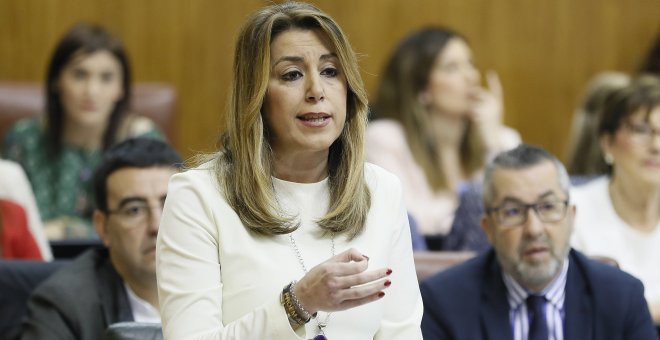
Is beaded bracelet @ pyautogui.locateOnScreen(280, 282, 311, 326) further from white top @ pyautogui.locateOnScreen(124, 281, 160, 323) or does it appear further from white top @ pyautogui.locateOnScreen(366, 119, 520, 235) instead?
white top @ pyautogui.locateOnScreen(366, 119, 520, 235)

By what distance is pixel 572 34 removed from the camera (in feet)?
20.8

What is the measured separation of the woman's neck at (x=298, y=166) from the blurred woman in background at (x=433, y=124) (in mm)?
2724

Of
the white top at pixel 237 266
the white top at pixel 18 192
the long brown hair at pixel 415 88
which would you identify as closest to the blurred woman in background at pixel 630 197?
the long brown hair at pixel 415 88

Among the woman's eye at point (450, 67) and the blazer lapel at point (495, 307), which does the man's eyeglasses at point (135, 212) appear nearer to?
the blazer lapel at point (495, 307)

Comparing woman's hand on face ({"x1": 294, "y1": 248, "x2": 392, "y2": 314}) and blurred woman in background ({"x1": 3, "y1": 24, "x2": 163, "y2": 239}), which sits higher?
woman's hand on face ({"x1": 294, "y1": 248, "x2": 392, "y2": 314})

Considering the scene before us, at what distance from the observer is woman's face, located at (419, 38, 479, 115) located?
5.20m

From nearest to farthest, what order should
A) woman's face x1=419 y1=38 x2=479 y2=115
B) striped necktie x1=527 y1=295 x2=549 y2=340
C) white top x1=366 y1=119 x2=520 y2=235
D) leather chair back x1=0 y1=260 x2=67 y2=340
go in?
striped necktie x1=527 y1=295 x2=549 y2=340, leather chair back x1=0 y1=260 x2=67 y2=340, white top x1=366 y1=119 x2=520 y2=235, woman's face x1=419 y1=38 x2=479 y2=115

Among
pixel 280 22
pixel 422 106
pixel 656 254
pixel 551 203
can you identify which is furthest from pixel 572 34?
pixel 280 22

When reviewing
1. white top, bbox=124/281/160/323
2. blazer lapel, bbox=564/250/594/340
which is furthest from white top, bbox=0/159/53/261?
blazer lapel, bbox=564/250/594/340

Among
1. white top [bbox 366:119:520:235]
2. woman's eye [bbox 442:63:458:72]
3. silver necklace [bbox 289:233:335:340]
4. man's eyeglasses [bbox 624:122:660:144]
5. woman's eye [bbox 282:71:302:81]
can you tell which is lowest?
white top [bbox 366:119:520:235]

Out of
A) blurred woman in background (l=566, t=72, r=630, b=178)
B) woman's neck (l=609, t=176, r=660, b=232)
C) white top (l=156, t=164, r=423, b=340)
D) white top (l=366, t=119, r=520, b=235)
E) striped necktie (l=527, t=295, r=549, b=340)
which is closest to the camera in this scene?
white top (l=156, t=164, r=423, b=340)

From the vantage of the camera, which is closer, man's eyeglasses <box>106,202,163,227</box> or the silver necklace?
the silver necklace

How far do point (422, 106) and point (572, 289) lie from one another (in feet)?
7.65

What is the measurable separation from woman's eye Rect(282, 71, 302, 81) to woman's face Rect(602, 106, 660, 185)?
2.11 meters
